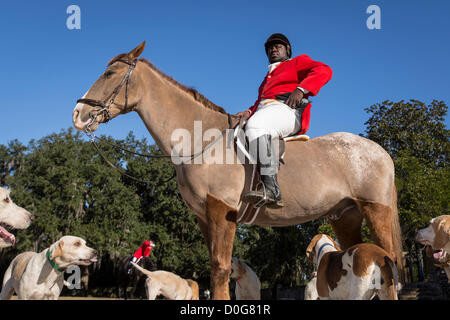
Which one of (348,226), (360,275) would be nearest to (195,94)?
(348,226)

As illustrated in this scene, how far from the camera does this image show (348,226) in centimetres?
487

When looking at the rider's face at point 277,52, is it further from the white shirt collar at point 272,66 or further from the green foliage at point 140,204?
the green foliage at point 140,204

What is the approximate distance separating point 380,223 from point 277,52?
243 cm

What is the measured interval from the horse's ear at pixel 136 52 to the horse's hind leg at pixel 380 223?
3175 mm

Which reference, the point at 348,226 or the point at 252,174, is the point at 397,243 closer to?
the point at 348,226

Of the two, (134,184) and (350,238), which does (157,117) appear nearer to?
(350,238)

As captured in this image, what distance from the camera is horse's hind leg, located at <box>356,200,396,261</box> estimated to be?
434cm

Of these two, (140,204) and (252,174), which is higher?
(140,204)

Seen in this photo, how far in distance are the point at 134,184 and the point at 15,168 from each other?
1050cm

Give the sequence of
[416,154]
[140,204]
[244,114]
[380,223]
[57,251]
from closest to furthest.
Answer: [380,223], [244,114], [57,251], [416,154], [140,204]

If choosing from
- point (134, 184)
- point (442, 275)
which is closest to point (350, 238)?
point (442, 275)

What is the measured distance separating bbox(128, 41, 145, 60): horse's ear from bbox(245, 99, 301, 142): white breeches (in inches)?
62.1

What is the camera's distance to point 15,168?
3528cm

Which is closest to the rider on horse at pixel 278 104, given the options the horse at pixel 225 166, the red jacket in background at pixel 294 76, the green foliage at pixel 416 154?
the red jacket in background at pixel 294 76
